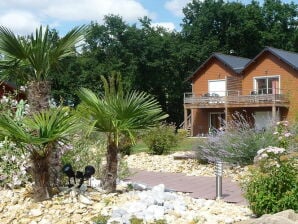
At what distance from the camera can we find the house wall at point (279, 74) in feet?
105

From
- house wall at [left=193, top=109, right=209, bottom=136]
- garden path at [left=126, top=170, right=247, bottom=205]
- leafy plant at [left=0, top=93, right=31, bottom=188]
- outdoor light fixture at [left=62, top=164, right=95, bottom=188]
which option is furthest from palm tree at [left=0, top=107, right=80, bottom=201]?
house wall at [left=193, top=109, right=209, bottom=136]

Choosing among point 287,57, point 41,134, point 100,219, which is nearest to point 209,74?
point 287,57

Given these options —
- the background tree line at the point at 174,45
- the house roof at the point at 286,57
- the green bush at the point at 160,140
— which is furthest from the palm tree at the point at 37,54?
the background tree line at the point at 174,45

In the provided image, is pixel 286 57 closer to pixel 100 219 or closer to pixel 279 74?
pixel 279 74

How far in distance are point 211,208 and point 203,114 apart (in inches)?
1233

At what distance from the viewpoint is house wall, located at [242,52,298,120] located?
32.1 meters

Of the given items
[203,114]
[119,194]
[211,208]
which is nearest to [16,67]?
[119,194]

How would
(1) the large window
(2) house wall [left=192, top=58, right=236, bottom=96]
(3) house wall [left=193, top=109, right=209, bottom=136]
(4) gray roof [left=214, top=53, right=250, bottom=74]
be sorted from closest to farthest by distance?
1. (1) the large window
2. (4) gray roof [left=214, top=53, right=250, bottom=74]
3. (2) house wall [left=192, top=58, right=236, bottom=96]
4. (3) house wall [left=193, top=109, right=209, bottom=136]

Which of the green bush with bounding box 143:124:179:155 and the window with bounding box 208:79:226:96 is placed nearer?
the green bush with bounding box 143:124:179:155

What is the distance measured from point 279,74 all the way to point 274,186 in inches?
1103

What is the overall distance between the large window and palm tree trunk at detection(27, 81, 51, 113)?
27690mm

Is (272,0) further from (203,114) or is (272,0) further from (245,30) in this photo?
(203,114)

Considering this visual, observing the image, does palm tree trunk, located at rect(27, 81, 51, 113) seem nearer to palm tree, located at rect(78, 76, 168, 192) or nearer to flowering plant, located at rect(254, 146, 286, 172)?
palm tree, located at rect(78, 76, 168, 192)

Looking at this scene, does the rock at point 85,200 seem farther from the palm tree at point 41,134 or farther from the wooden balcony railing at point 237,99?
the wooden balcony railing at point 237,99
